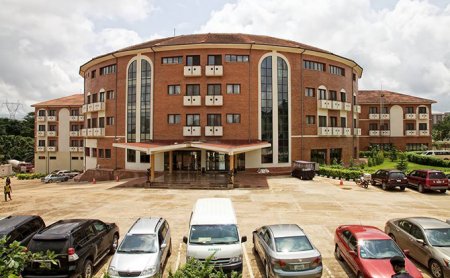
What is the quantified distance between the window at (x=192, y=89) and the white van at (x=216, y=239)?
26.6 m

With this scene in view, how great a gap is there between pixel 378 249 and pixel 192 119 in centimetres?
2981

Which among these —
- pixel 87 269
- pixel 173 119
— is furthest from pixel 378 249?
pixel 173 119

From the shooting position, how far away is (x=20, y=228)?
39.4 ft

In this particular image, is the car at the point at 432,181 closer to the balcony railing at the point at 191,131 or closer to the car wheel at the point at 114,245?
the balcony railing at the point at 191,131

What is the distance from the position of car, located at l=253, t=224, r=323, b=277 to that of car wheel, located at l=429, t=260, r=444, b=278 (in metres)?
3.83

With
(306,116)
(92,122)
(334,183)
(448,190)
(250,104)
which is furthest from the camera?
(92,122)

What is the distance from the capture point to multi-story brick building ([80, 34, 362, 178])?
37.7 meters

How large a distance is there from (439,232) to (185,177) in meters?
25.5

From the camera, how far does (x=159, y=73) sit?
128 ft

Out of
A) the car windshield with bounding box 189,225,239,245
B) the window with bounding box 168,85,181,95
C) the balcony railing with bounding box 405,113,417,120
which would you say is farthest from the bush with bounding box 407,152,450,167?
the car windshield with bounding box 189,225,239,245

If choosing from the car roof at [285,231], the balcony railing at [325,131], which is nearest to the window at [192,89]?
the balcony railing at [325,131]

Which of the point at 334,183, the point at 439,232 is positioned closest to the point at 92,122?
the point at 334,183

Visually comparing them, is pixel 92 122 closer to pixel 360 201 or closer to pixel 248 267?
pixel 360 201

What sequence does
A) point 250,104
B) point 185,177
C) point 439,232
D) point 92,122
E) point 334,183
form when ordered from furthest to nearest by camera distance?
1. point 92,122
2. point 250,104
3. point 185,177
4. point 334,183
5. point 439,232
